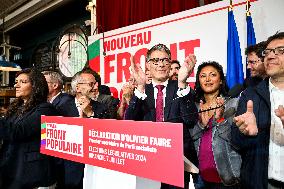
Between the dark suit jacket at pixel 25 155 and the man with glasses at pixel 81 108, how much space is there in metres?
0.14

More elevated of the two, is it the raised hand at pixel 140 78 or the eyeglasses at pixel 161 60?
the eyeglasses at pixel 161 60

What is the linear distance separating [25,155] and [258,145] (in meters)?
1.28

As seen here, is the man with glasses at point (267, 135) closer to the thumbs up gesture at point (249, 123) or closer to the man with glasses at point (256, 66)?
the thumbs up gesture at point (249, 123)

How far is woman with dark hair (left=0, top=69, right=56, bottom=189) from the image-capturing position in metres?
1.65

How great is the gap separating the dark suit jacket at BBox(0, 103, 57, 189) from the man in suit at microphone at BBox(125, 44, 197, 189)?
557 millimetres

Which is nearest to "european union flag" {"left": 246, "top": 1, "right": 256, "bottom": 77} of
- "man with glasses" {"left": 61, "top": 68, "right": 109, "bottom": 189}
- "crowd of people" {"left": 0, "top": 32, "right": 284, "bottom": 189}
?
"crowd of people" {"left": 0, "top": 32, "right": 284, "bottom": 189}

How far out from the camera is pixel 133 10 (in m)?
3.79

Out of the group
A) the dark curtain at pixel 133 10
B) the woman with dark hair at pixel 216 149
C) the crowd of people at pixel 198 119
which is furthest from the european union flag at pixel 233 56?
the woman with dark hair at pixel 216 149

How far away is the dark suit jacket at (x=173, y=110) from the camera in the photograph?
1.53 metres

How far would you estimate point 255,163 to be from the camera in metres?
1.32

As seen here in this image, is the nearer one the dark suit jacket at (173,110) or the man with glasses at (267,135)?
the man with glasses at (267,135)

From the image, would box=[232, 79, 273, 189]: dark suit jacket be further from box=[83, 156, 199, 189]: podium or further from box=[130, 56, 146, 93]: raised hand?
box=[130, 56, 146, 93]: raised hand

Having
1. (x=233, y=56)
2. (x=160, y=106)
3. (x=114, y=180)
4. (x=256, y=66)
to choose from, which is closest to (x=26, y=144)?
(x=114, y=180)

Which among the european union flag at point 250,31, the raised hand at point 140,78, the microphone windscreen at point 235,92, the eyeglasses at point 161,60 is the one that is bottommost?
the microphone windscreen at point 235,92
